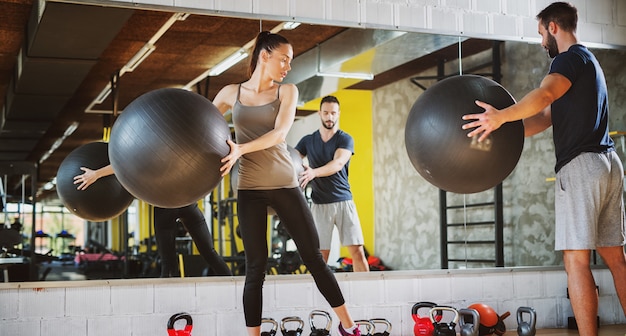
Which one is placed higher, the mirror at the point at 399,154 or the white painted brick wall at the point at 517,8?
the white painted brick wall at the point at 517,8

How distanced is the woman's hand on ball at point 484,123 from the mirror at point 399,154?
1.63 metres

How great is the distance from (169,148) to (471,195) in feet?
10.6

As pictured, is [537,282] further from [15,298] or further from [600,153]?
A: [15,298]

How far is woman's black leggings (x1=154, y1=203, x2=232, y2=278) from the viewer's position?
4.19 meters

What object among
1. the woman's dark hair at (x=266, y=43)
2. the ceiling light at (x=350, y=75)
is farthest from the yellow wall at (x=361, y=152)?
the woman's dark hair at (x=266, y=43)

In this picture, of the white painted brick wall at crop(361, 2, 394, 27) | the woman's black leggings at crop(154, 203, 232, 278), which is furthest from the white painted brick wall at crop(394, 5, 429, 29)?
the woman's black leggings at crop(154, 203, 232, 278)

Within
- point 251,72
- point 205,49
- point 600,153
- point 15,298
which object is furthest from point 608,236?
point 15,298

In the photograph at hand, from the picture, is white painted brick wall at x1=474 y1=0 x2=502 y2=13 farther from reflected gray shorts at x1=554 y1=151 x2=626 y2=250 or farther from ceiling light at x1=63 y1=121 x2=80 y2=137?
ceiling light at x1=63 y1=121 x2=80 y2=137

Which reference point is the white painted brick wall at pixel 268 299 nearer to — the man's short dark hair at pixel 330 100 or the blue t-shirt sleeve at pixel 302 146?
the blue t-shirt sleeve at pixel 302 146

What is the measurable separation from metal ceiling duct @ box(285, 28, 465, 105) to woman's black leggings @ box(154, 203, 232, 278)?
103 cm

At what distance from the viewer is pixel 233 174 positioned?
13.2ft

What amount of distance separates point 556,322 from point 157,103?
354 cm

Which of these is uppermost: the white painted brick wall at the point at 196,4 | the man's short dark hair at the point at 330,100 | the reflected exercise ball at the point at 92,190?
the white painted brick wall at the point at 196,4

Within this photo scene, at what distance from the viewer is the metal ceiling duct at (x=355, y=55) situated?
15.8ft
